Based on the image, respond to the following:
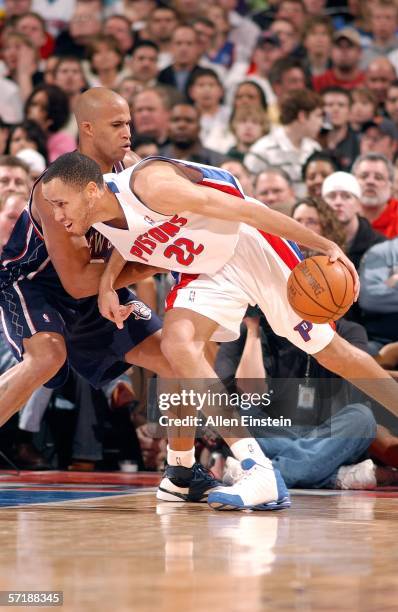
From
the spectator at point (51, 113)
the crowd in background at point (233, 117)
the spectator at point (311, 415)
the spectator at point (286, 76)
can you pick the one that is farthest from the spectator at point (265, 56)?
the spectator at point (311, 415)

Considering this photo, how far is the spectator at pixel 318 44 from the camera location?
9.77m

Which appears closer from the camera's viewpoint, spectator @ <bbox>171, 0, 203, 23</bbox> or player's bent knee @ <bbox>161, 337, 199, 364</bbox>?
player's bent knee @ <bbox>161, 337, 199, 364</bbox>

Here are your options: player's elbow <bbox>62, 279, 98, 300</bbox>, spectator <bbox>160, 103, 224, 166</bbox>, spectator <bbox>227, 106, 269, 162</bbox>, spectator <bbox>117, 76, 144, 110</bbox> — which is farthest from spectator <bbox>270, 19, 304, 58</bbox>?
player's elbow <bbox>62, 279, 98, 300</bbox>

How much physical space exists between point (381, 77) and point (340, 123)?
932 mm

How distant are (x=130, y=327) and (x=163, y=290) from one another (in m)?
1.93

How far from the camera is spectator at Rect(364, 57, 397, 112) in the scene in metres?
9.00

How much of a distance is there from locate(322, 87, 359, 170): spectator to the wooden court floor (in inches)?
177

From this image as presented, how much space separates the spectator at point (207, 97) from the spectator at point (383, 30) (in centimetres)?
160

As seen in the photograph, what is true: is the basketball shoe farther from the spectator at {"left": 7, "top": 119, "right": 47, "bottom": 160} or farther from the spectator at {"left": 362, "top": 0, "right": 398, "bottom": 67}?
the spectator at {"left": 362, "top": 0, "right": 398, "bottom": 67}

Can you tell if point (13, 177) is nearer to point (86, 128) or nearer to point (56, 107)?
point (56, 107)

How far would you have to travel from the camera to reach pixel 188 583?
222 cm

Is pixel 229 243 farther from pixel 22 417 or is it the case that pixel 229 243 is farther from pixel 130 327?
pixel 22 417

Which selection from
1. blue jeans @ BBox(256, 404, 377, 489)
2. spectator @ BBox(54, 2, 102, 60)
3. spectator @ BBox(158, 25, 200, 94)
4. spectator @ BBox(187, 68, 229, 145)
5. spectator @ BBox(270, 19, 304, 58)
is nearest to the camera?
blue jeans @ BBox(256, 404, 377, 489)

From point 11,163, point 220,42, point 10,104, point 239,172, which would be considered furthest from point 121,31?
point 11,163
